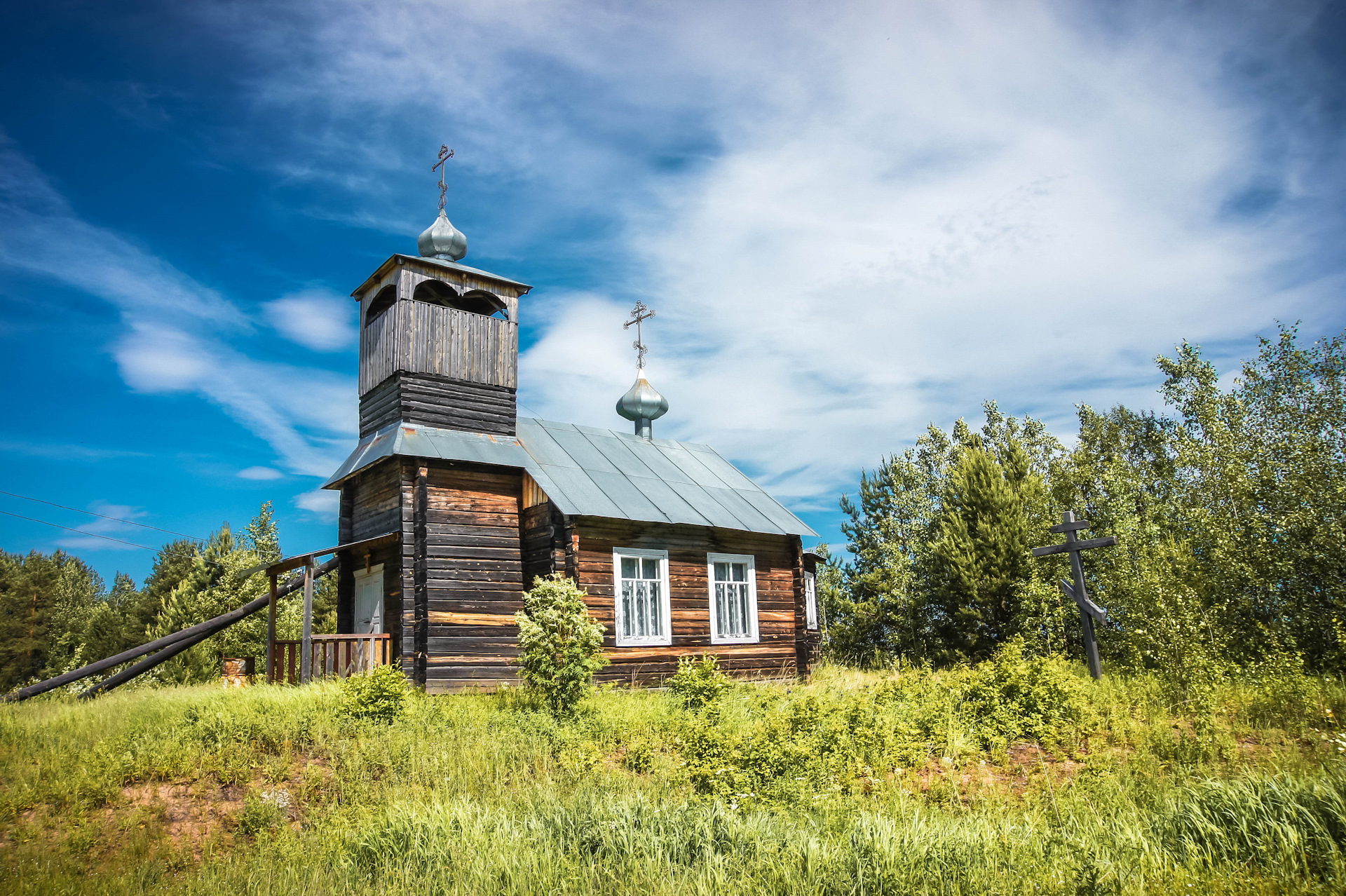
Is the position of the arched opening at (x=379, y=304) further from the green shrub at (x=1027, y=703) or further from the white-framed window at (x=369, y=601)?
the green shrub at (x=1027, y=703)

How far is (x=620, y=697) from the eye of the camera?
42.9ft

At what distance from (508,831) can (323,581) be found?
3588 cm

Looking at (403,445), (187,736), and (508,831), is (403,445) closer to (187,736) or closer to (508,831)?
(187,736)

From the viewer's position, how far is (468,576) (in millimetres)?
14867

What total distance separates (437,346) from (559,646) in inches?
299

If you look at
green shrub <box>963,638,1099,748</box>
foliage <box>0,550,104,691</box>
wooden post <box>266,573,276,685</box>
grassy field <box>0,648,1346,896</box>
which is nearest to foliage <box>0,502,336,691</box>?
foliage <box>0,550,104,691</box>

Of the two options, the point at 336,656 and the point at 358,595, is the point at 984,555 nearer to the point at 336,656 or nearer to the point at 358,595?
the point at 358,595

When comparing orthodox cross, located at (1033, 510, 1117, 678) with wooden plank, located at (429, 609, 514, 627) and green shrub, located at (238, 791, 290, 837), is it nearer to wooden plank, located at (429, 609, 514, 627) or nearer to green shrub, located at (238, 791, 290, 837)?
wooden plank, located at (429, 609, 514, 627)

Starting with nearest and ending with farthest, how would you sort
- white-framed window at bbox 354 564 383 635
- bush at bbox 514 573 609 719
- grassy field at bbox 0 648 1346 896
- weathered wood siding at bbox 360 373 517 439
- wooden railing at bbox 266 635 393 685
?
1. grassy field at bbox 0 648 1346 896
2. bush at bbox 514 573 609 719
3. wooden railing at bbox 266 635 393 685
4. white-framed window at bbox 354 564 383 635
5. weathered wood siding at bbox 360 373 517 439

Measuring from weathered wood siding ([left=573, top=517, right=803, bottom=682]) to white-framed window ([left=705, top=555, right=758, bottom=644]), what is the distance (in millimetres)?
136

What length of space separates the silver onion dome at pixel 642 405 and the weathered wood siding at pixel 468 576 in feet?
22.0

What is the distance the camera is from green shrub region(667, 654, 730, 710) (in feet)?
38.3

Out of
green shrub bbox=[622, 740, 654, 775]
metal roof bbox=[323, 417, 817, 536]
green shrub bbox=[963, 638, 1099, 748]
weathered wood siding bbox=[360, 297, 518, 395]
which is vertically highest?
weathered wood siding bbox=[360, 297, 518, 395]

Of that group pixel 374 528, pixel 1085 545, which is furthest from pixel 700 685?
pixel 374 528
